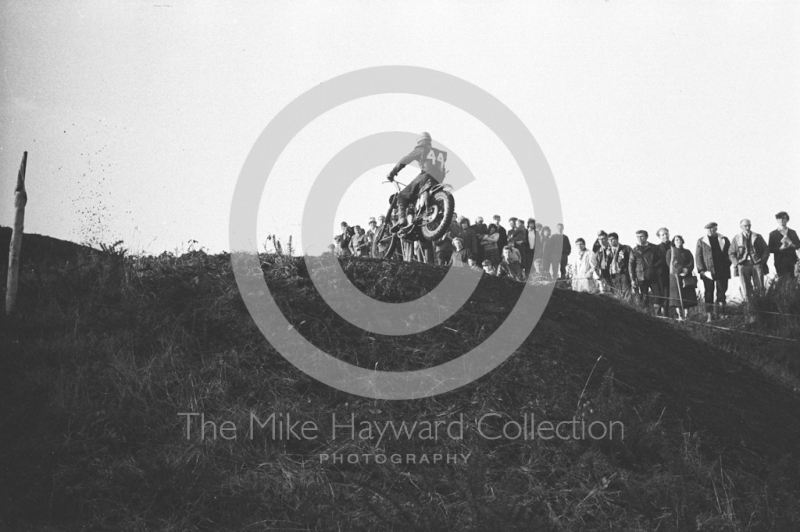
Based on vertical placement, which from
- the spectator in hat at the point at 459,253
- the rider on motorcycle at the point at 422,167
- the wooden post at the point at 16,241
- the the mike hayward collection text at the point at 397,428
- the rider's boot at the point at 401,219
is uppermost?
the rider on motorcycle at the point at 422,167

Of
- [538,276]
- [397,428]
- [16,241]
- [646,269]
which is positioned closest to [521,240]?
[646,269]

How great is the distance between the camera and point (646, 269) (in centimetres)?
1505

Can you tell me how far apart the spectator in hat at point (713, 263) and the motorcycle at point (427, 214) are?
5.82 m

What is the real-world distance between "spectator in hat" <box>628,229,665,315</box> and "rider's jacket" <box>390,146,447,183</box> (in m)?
4.91

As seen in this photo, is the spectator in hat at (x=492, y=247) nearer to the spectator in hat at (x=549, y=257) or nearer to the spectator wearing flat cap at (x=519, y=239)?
the spectator wearing flat cap at (x=519, y=239)

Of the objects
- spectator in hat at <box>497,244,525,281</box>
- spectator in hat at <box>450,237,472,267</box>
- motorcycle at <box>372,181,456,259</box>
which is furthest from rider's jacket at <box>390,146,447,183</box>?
spectator in hat at <box>497,244,525,281</box>

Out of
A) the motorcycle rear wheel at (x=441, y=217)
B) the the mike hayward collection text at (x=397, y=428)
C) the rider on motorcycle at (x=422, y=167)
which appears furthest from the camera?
the rider on motorcycle at (x=422, y=167)

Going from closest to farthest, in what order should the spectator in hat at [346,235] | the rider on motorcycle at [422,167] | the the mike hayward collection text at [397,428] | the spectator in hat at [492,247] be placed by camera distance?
the the mike hayward collection text at [397,428], the rider on motorcycle at [422,167], the spectator in hat at [492,247], the spectator in hat at [346,235]

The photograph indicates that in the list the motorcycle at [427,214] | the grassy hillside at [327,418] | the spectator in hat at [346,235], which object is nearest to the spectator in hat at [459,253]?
the motorcycle at [427,214]

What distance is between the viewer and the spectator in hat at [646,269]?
Result: 15.0 meters

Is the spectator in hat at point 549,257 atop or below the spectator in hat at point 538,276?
atop

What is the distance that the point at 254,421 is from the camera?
798 centimetres

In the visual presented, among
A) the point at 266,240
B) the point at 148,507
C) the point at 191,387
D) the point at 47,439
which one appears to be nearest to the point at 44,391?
the point at 47,439

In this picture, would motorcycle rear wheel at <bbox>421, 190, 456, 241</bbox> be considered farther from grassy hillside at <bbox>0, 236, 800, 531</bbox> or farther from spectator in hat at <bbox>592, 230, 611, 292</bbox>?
spectator in hat at <bbox>592, 230, 611, 292</bbox>
